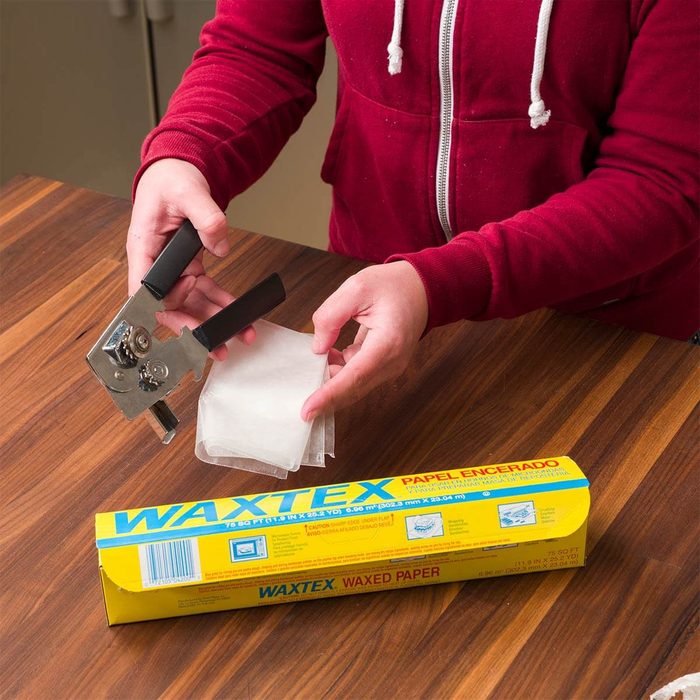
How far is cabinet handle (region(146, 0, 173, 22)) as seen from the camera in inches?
75.4

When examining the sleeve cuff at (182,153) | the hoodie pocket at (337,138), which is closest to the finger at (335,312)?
the sleeve cuff at (182,153)

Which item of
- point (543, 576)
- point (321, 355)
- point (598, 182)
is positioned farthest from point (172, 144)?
point (543, 576)

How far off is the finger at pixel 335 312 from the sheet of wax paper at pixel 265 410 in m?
0.02

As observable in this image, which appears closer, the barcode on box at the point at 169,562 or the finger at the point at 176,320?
the barcode on box at the point at 169,562

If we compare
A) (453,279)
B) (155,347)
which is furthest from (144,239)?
(453,279)

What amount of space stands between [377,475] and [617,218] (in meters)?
0.31

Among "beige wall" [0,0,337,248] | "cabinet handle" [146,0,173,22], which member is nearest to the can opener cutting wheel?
"beige wall" [0,0,337,248]

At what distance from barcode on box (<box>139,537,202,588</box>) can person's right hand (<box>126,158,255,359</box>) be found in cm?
24

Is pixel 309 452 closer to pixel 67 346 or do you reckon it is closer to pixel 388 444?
pixel 388 444

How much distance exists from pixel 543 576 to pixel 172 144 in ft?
1.71

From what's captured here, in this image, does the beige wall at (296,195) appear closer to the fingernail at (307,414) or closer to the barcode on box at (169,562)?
the fingernail at (307,414)

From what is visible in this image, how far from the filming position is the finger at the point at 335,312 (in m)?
0.78

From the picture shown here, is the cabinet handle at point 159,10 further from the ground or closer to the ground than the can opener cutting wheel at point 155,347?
closer to the ground

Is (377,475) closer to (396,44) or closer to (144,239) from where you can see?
(144,239)
